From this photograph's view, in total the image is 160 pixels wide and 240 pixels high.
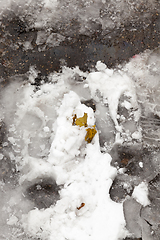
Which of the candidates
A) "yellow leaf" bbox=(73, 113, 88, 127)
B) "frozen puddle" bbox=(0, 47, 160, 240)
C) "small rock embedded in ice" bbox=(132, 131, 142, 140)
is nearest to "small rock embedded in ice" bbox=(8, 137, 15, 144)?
"frozen puddle" bbox=(0, 47, 160, 240)

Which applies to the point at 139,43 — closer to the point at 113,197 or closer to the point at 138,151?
the point at 138,151

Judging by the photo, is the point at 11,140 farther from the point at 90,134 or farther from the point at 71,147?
the point at 90,134

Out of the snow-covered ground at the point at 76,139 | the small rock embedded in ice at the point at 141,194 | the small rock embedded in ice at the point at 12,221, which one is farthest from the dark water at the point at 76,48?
the small rock embedded in ice at the point at 12,221

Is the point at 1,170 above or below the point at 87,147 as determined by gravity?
below

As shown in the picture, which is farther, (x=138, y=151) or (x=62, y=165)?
(x=138, y=151)

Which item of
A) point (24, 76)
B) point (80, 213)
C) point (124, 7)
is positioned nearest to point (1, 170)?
point (80, 213)

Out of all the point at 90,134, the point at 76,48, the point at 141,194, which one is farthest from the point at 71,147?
the point at 76,48
